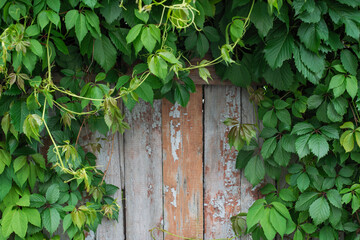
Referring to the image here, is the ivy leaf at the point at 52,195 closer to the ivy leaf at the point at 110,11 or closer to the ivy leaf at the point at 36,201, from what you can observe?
the ivy leaf at the point at 36,201

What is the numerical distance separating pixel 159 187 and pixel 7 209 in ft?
2.22

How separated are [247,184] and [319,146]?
16.9 inches

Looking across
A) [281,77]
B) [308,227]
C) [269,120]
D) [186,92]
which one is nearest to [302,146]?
[269,120]

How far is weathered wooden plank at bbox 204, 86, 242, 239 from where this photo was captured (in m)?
1.88

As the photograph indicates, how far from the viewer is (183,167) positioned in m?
1.93

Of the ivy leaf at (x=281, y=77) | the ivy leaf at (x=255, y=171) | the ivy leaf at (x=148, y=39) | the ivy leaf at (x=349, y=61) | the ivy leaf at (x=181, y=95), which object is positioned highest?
the ivy leaf at (x=148, y=39)

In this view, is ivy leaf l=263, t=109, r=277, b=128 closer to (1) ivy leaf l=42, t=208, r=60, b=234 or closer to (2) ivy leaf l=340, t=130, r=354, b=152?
(2) ivy leaf l=340, t=130, r=354, b=152

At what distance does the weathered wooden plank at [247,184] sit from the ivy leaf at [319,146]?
12.5 inches

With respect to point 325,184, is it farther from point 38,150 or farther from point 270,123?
point 38,150

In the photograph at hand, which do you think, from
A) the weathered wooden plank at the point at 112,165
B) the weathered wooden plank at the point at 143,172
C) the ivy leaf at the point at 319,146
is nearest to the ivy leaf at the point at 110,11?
the weathered wooden plank at the point at 143,172

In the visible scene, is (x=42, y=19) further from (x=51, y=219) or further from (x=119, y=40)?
(x=51, y=219)

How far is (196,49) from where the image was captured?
5.64ft

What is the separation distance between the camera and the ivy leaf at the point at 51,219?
1694 millimetres

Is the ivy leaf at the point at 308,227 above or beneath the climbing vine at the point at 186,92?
beneath
